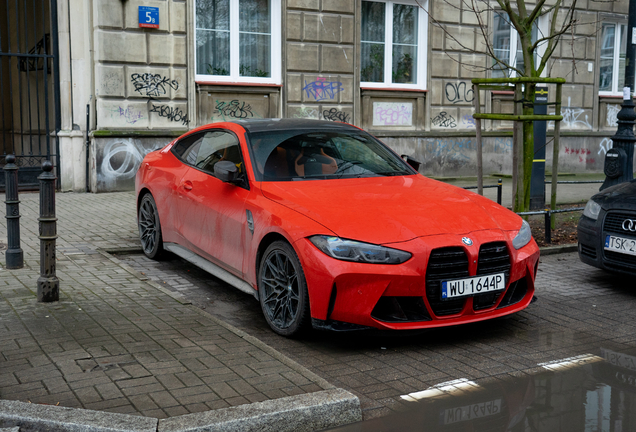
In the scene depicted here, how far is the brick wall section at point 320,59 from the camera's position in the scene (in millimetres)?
14688

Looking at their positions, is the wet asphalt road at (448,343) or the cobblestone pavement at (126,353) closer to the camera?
the cobblestone pavement at (126,353)

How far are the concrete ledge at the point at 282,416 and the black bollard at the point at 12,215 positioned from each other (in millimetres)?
3787

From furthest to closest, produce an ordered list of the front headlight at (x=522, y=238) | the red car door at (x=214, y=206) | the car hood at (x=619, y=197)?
1. the car hood at (x=619, y=197)
2. the red car door at (x=214, y=206)
3. the front headlight at (x=522, y=238)

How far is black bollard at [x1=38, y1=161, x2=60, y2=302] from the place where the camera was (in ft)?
17.9

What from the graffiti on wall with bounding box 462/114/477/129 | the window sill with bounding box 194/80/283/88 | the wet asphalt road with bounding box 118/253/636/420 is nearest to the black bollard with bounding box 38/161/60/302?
the wet asphalt road with bounding box 118/253/636/420

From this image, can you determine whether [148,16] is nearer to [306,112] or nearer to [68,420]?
[306,112]

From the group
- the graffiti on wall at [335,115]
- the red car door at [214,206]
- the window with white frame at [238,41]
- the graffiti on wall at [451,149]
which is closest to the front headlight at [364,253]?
the red car door at [214,206]

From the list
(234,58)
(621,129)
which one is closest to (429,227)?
Answer: (621,129)

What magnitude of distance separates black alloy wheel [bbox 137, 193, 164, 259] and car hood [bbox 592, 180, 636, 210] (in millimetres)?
4396

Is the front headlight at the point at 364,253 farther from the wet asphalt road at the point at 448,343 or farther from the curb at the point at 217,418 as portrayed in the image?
the curb at the point at 217,418

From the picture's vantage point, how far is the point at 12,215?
6480 millimetres

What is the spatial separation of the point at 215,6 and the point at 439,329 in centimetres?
1105

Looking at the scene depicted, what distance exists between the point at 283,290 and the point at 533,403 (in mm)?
1874

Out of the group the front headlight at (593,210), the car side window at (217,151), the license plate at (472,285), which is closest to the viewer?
the license plate at (472,285)
